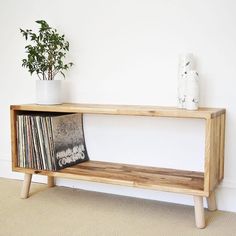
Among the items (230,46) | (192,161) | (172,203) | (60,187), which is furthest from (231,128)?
(60,187)

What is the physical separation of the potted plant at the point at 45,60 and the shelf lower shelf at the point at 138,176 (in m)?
0.37

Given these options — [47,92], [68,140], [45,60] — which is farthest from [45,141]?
[45,60]

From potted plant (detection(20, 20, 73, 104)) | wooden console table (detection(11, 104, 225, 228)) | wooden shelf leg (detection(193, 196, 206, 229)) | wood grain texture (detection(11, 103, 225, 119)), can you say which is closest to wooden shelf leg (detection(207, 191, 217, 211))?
wooden console table (detection(11, 104, 225, 228))

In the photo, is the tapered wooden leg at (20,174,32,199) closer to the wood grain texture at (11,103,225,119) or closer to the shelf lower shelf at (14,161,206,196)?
the shelf lower shelf at (14,161,206,196)

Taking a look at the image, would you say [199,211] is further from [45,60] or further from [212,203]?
[45,60]

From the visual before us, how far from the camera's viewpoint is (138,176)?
5.08 ft

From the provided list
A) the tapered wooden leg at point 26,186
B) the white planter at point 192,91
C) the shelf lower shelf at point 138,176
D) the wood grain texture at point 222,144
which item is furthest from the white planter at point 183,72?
the tapered wooden leg at point 26,186

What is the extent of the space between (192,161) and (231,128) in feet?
0.81

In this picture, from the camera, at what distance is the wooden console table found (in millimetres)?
1344

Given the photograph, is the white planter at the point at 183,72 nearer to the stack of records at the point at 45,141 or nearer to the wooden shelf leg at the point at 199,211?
the wooden shelf leg at the point at 199,211

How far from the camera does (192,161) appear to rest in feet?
5.37

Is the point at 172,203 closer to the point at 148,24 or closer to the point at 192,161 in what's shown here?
the point at 192,161

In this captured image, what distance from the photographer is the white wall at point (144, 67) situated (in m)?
1.55

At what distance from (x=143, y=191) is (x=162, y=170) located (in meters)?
0.19
